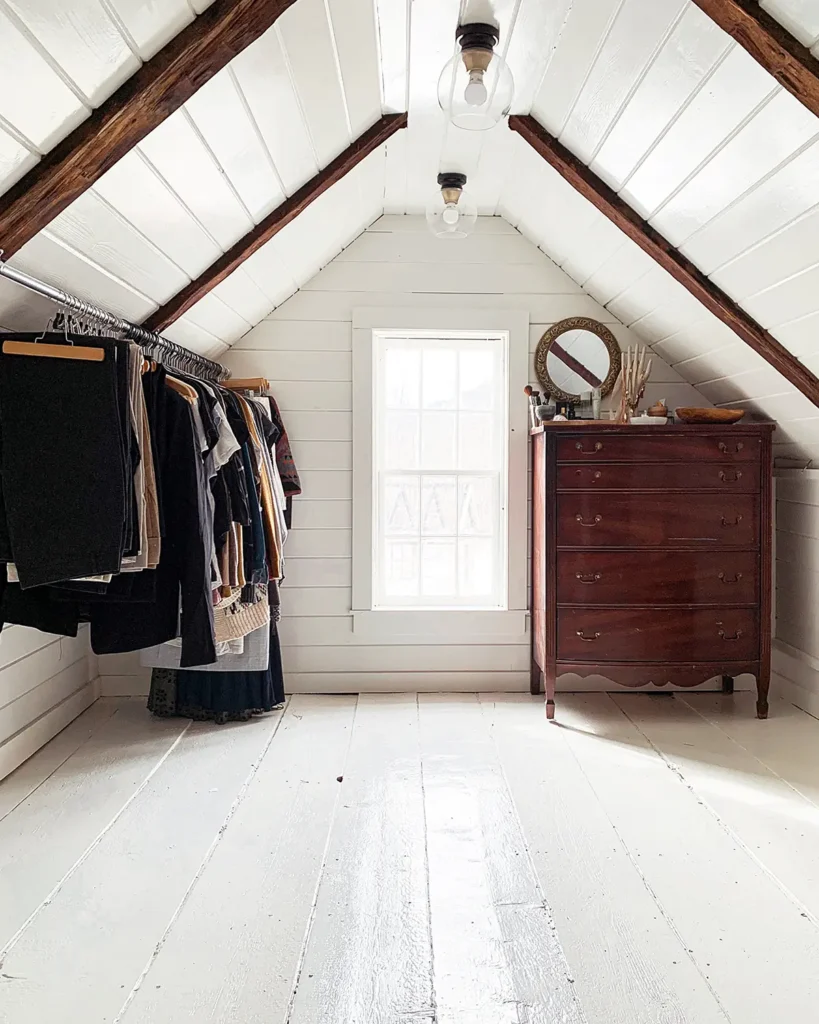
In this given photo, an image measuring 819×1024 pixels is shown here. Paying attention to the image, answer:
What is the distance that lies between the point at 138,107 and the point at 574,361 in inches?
105

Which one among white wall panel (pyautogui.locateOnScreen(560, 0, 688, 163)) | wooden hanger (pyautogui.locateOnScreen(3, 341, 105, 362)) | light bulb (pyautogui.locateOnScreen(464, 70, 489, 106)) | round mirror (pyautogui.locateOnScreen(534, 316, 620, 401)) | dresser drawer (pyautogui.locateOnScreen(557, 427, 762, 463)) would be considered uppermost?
white wall panel (pyautogui.locateOnScreen(560, 0, 688, 163))

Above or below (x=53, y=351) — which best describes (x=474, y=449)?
below

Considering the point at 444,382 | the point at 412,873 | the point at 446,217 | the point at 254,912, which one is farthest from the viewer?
the point at 444,382

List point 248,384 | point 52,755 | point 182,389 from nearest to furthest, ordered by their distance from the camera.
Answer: point 182,389, point 52,755, point 248,384

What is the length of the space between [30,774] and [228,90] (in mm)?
2400

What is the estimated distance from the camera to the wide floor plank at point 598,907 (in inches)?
70.0

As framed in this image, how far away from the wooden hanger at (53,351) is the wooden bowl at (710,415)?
8.46 feet

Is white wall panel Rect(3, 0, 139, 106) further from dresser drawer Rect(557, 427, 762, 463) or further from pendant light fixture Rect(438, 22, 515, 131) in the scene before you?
dresser drawer Rect(557, 427, 762, 463)

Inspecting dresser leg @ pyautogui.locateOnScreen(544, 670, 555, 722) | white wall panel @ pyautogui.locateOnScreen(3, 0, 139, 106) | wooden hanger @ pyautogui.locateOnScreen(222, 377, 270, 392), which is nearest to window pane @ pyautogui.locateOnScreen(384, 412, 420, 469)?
wooden hanger @ pyautogui.locateOnScreen(222, 377, 270, 392)

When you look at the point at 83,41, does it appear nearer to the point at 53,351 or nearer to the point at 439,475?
the point at 53,351

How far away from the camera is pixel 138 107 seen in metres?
1.93

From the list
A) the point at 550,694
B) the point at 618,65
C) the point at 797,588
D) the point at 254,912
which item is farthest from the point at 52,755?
the point at 797,588

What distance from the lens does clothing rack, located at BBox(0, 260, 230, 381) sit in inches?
86.8

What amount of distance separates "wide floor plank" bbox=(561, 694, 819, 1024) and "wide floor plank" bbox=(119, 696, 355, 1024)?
94 cm
